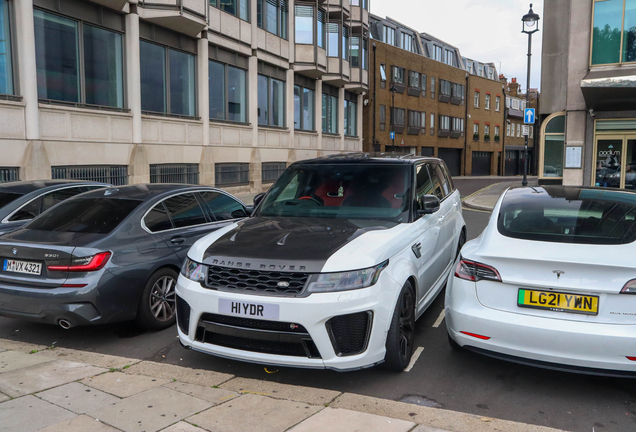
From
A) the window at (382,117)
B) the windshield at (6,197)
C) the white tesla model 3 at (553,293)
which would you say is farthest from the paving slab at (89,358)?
the window at (382,117)

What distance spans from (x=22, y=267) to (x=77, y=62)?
12574 mm

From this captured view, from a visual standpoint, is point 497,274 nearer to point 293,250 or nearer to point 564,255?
point 564,255

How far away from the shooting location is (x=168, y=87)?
19.1 m

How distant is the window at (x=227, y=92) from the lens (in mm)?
21797

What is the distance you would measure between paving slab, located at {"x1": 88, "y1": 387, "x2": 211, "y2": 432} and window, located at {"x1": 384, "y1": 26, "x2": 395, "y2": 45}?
4363cm

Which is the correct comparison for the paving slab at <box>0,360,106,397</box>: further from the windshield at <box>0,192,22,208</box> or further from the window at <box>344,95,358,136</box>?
the window at <box>344,95,358,136</box>

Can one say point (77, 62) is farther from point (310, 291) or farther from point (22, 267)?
point (310, 291)

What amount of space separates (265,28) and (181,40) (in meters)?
5.99

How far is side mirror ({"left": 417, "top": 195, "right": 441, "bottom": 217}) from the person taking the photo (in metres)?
5.07

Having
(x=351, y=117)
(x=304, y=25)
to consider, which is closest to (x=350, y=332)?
(x=304, y=25)

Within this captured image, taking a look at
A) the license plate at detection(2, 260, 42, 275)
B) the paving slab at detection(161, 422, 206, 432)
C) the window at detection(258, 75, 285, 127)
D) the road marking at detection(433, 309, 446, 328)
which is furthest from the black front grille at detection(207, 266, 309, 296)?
the window at detection(258, 75, 285, 127)

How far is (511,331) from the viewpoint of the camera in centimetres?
379

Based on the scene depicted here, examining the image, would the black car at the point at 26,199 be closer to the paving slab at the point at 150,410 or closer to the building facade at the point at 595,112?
the paving slab at the point at 150,410

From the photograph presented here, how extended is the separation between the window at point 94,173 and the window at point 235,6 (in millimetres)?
8170
